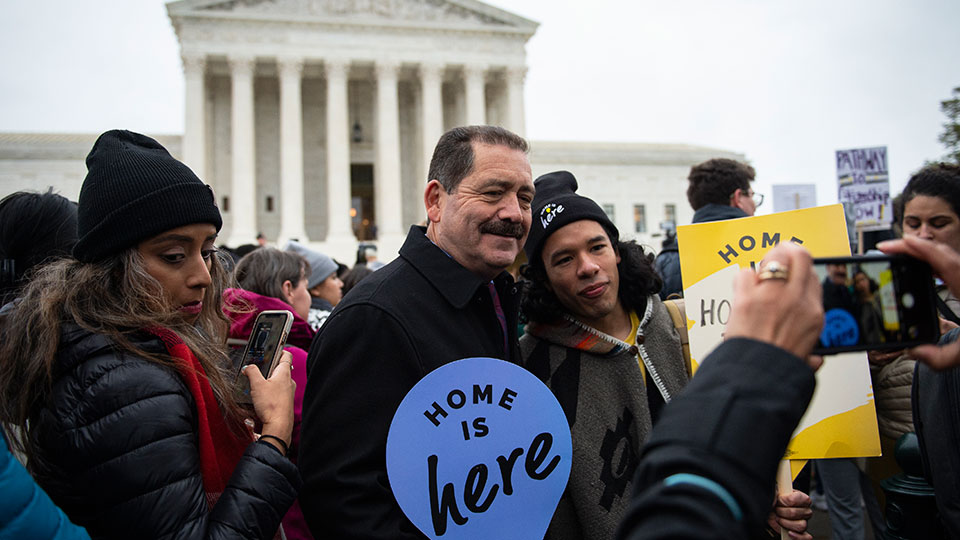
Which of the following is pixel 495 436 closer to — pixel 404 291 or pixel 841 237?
pixel 404 291

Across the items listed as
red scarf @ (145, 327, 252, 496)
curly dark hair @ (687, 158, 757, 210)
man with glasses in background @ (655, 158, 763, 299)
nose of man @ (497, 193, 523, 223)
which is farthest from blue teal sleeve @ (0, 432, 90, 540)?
curly dark hair @ (687, 158, 757, 210)

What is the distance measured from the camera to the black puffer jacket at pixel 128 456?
1.49 m

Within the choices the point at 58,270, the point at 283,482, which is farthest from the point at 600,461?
the point at 58,270

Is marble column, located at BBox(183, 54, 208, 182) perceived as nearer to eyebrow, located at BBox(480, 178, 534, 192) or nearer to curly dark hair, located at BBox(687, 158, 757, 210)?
curly dark hair, located at BBox(687, 158, 757, 210)

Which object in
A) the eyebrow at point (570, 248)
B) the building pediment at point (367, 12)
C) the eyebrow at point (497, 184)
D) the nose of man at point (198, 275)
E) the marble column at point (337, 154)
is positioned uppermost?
the building pediment at point (367, 12)

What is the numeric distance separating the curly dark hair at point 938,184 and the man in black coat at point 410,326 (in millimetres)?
1943

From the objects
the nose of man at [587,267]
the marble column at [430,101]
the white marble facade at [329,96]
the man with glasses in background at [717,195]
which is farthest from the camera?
the marble column at [430,101]

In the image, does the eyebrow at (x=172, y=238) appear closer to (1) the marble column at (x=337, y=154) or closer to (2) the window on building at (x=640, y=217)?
(1) the marble column at (x=337, y=154)

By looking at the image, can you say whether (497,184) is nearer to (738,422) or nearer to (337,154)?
(738,422)

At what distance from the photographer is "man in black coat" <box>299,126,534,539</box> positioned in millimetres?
1810

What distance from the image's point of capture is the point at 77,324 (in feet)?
5.57

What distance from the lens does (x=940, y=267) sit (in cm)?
119

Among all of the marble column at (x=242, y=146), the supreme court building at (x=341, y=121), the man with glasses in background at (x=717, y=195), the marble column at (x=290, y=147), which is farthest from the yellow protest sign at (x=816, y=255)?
the marble column at (x=242, y=146)

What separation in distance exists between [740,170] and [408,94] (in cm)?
3649
